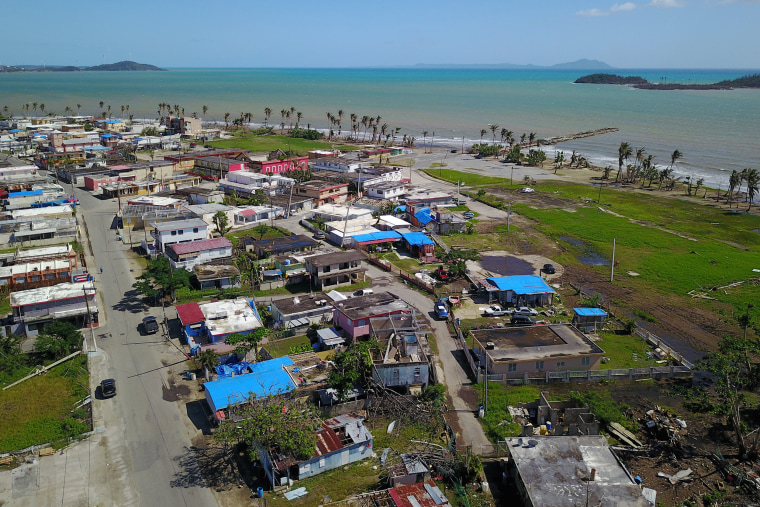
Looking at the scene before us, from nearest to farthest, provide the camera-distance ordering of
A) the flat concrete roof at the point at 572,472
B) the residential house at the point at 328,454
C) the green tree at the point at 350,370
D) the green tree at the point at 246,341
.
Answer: the flat concrete roof at the point at 572,472, the residential house at the point at 328,454, the green tree at the point at 350,370, the green tree at the point at 246,341

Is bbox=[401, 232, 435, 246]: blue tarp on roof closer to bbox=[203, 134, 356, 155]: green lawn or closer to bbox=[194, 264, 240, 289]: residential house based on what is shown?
bbox=[194, 264, 240, 289]: residential house

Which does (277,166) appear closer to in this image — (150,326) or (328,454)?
(150,326)

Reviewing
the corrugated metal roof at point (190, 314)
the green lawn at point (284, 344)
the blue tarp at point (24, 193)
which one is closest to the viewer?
the green lawn at point (284, 344)

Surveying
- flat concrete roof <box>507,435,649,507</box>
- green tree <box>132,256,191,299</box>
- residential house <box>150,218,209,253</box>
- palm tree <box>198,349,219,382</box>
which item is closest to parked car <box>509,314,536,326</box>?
flat concrete roof <box>507,435,649,507</box>

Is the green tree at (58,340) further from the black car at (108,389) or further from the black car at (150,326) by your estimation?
the black car at (108,389)

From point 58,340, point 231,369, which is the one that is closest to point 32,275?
point 58,340

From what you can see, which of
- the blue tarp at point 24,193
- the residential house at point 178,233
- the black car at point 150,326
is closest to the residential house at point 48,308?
the black car at point 150,326
